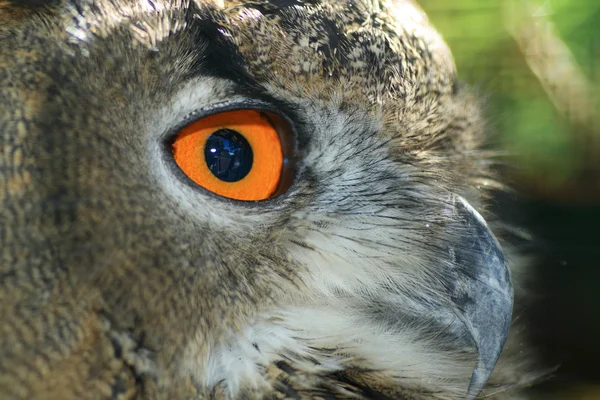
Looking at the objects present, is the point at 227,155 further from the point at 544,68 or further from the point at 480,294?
the point at 544,68

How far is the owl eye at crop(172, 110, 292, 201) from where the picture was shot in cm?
110

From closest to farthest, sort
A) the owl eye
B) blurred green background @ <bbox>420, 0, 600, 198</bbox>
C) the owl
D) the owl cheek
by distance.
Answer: the owl
the owl eye
the owl cheek
blurred green background @ <bbox>420, 0, 600, 198</bbox>

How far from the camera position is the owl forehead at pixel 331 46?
1.07 m

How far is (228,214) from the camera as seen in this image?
1091mm

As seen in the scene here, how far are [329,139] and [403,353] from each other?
44cm

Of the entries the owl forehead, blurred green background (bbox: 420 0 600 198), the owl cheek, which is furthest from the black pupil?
blurred green background (bbox: 420 0 600 198)

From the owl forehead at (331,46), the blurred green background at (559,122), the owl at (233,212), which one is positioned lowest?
the owl at (233,212)

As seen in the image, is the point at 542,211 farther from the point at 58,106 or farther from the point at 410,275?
the point at 58,106

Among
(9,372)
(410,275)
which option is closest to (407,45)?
(410,275)

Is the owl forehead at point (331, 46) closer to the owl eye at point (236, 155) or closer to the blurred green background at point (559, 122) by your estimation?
the owl eye at point (236, 155)

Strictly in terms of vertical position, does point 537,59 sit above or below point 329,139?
above

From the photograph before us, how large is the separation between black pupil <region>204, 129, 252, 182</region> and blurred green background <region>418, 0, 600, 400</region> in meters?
2.58

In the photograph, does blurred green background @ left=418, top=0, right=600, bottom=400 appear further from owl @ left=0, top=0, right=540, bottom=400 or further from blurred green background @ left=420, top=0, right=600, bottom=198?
owl @ left=0, top=0, right=540, bottom=400

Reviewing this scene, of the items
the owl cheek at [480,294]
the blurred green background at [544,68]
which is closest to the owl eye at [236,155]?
the owl cheek at [480,294]
